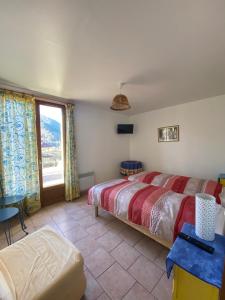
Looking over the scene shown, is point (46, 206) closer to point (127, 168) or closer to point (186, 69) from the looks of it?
point (127, 168)

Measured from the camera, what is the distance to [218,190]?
7.10 ft

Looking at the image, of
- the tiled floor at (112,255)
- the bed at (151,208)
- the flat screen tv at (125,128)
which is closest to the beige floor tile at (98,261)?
the tiled floor at (112,255)

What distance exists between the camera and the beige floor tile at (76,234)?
199 centimetres

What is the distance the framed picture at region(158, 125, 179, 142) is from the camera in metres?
3.61

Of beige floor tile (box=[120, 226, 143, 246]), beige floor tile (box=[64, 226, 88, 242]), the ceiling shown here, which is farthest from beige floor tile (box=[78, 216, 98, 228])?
the ceiling

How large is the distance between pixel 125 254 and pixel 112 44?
2.43m

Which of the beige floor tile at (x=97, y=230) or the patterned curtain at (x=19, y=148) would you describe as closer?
the beige floor tile at (x=97, y=230)

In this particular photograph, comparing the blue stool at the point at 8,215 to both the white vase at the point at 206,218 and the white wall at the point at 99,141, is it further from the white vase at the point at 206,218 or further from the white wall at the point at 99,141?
the white vase at the point at 206,218

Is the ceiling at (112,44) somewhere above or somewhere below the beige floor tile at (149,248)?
above

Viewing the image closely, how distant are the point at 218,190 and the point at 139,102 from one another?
7.94 ft

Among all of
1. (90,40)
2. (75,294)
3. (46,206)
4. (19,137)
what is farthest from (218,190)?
(19,137)

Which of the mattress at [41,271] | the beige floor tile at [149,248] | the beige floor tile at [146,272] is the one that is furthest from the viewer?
the beige floor tile at [149,248]

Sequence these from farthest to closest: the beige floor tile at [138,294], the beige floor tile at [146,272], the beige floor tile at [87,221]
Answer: the beige floor tile at [87,221]
the beige floor tile at [146,272]
the beige floor tile at [138,294]

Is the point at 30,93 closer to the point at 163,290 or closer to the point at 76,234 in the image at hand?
the point at 76,234
